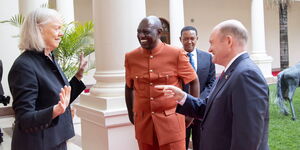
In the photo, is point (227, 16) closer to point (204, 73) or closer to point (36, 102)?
point (204, 73)

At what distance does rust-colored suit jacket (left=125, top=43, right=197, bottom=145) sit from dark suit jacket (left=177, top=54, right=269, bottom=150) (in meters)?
0.70

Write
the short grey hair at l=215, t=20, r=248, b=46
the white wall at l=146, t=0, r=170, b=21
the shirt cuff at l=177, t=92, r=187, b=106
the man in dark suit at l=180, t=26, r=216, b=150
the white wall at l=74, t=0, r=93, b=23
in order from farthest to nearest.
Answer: the white wall at l=146, t=0, r=170, b=21 → the white wall at l=74, t=0, r=93, b=23 → the man in dark suit at l=180, t=26, r=216, b=150 → the shirt cuff at l=177, t=92, r=187, b=106 → the short grey hair at l=215, t=20, r=248, b=46

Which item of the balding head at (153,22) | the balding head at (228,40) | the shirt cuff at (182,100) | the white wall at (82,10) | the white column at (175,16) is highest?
the white wall at (82,10)

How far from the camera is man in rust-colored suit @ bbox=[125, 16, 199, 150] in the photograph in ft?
9.81

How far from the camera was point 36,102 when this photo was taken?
2.20 meters

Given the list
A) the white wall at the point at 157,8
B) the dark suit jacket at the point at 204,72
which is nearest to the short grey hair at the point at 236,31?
the dark suit jacket at the point at 204,72

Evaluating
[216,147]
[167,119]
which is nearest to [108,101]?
[167,119]

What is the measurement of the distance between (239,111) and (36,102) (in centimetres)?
123

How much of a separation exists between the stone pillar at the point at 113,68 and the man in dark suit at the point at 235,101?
162 cm

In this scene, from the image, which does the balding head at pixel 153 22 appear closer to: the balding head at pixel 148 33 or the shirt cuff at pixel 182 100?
the balding head at pixel 148 33

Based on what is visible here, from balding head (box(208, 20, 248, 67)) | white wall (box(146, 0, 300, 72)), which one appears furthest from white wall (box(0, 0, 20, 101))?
balding head (box(208, 20, 248, 67))

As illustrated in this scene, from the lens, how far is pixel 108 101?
3840mm

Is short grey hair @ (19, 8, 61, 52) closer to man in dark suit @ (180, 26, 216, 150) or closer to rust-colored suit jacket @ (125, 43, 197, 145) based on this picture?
rust-colored suit jacket @ (125, 43, 197, 145)

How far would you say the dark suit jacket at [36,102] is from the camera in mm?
2064
